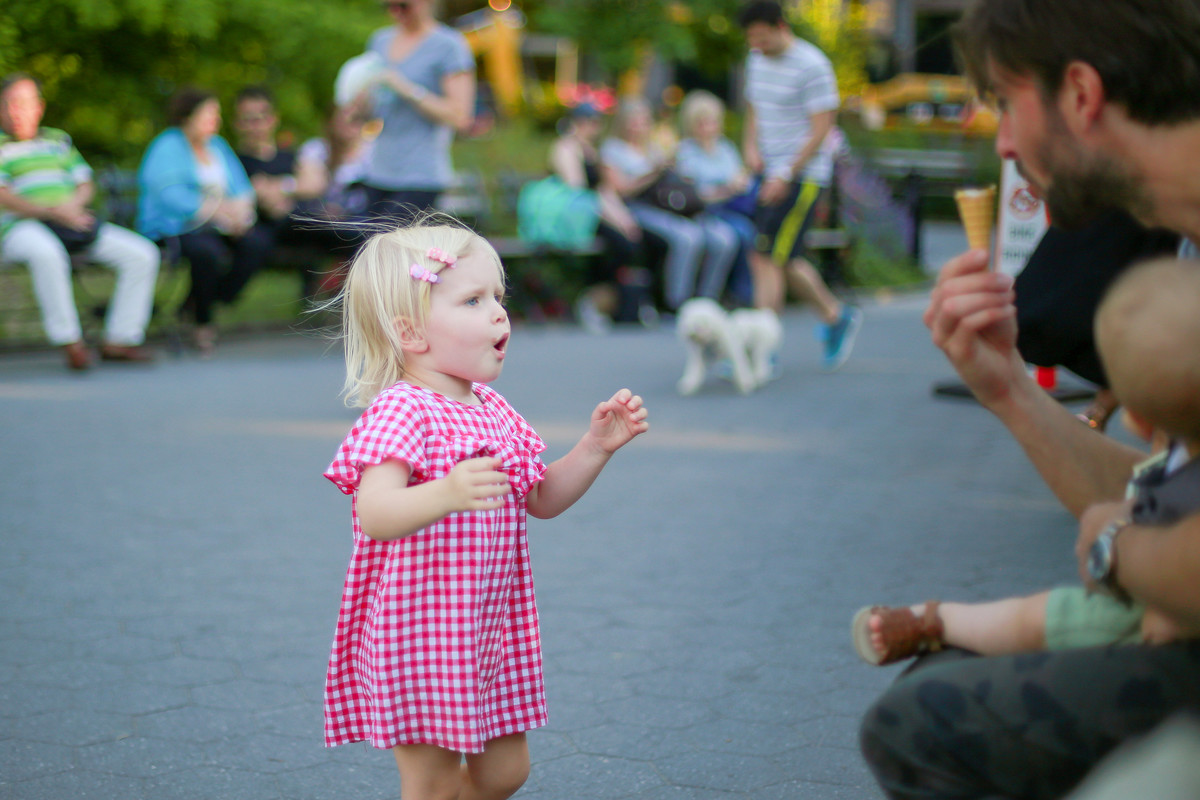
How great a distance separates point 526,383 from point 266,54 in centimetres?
554

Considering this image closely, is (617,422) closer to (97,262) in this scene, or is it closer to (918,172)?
(97,262)

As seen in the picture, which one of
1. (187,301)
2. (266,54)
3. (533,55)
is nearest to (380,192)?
(187,301)

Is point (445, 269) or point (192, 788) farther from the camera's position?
point (192, 788)

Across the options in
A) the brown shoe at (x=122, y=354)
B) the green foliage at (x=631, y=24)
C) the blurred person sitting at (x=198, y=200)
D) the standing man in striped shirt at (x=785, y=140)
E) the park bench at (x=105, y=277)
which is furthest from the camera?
the green foliage at (x=631, y=24)

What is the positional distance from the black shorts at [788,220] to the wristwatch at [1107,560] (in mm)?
6907

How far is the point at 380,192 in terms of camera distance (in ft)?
25.0

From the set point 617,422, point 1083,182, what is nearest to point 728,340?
point 617,422

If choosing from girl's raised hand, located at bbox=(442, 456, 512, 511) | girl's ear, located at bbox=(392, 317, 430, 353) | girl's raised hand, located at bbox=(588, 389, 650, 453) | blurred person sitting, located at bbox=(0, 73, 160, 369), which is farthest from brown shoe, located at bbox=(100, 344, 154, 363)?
girl's raised hand, located at bbox=(442, 456, 512, 511)

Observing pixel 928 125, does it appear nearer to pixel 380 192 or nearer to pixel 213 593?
pixel 380 192

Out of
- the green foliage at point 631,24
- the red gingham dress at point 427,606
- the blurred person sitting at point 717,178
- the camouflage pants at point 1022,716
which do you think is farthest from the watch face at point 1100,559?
the green foliage at point 631,24

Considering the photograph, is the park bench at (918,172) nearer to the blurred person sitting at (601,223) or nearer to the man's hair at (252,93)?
the blurred person sitting at (601,223)

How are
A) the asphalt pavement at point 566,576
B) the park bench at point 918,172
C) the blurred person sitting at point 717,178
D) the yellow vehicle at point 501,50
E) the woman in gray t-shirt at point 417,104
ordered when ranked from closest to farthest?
the asphalt pavement at point 566,576, the woman in gray t-shirt at point 417,104, the blurred person sitting at point 717,178, the park bench at point 918,172, the yellow vehicle at point 501,50

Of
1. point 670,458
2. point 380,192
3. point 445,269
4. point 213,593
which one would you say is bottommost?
point 670,458

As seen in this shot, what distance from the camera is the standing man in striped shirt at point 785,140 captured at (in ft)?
27.1
